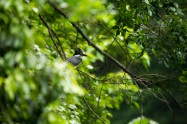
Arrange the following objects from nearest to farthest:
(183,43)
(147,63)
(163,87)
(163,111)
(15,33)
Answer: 1. (15,33)
2. (183,43)
3. (163,87)
4. (147,63)
5. (163,111)

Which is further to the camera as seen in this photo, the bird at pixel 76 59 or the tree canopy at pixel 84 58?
the bird at pixel 76 59

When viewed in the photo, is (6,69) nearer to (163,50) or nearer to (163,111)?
(163,50)

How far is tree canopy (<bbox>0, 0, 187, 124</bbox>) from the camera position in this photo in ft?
6.35

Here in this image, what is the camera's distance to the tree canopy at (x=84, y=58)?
1935 mm

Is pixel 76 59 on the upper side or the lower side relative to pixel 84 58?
lower

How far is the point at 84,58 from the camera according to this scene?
17.5ft

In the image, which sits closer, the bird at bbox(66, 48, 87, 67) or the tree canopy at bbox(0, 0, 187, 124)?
the tree canopy at bbox(0, 0, 187, 124)

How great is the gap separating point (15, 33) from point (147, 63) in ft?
11.9

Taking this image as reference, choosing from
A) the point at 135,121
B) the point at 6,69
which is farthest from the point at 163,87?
the point at 6,69

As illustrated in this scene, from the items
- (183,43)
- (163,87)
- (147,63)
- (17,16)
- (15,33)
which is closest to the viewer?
(15,33)

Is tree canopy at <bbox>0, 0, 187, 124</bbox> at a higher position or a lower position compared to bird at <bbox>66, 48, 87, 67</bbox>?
lower

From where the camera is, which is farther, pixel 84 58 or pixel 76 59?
pixel 84 58

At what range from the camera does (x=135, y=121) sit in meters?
2.06

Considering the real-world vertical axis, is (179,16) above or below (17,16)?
above
